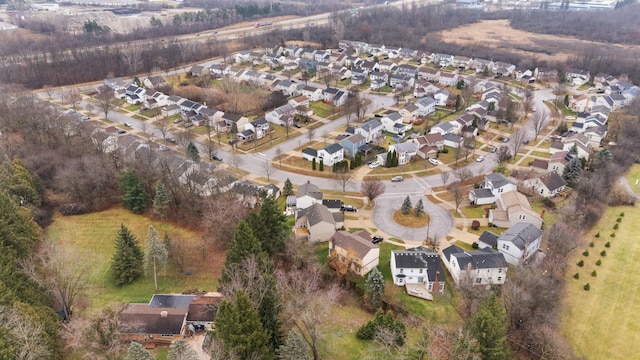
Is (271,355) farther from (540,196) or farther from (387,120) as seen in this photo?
(387,120)

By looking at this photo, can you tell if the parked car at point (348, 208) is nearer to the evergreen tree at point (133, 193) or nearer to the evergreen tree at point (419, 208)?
the evergreen tree at point (419, 208)

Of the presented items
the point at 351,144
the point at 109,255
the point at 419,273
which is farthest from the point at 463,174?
the point at 109,255

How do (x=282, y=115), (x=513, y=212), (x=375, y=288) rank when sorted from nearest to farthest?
(x=375, y=288) → (x=513, y=212) → (x=282, y=115)

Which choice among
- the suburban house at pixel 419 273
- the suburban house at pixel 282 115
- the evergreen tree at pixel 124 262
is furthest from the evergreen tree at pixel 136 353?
the suburban house at pixel 282 115

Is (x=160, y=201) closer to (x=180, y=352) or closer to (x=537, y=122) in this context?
(x=180, y=352)

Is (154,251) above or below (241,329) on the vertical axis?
below

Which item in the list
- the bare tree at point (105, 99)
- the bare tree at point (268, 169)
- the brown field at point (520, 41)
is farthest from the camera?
the brown field at point (520, 41)

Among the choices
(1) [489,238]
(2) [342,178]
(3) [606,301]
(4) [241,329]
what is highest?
(4) [241,329]
